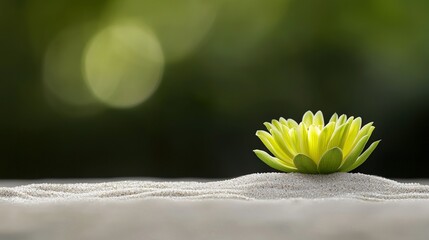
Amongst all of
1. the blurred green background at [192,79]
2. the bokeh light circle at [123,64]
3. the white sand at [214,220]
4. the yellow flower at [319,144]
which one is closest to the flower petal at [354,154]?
the yellow flower at [319,144]

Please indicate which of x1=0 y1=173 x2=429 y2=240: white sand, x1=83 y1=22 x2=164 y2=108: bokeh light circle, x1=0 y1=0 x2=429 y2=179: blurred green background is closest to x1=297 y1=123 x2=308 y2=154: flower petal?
x1=0 y1=173 x2=429 y2=240: white sand

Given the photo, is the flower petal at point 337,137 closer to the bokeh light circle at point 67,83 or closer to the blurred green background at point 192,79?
the blurred green background at point 192,79

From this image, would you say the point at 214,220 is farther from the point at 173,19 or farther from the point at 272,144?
the point at 173,19

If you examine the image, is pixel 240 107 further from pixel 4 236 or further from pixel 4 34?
pixel 4 236

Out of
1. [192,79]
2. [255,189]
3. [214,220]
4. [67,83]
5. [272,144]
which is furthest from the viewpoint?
[192,79]

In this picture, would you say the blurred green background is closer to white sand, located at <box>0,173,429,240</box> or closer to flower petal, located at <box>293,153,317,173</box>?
flower petal, located at <box>293,153,317,173</box>

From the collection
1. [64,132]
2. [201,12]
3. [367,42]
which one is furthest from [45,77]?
[367,42]

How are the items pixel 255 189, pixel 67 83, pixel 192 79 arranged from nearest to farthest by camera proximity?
pixel 255 189, pixel 67 83, pixel 192 79

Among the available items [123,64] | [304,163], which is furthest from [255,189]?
[123,64]
